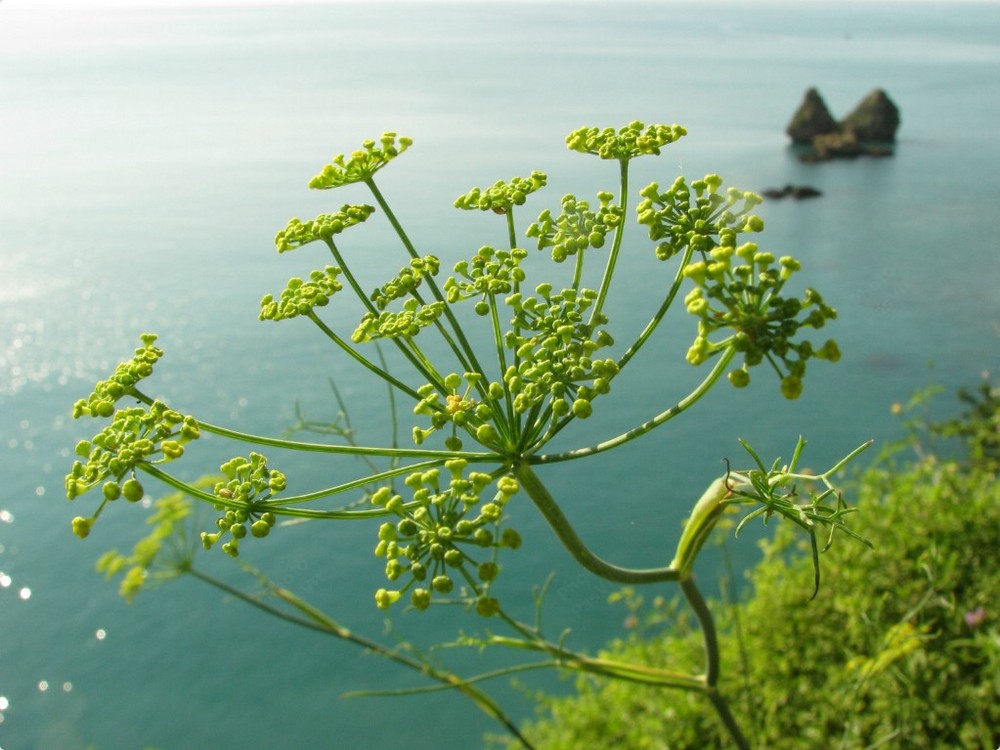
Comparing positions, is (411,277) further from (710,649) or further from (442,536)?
(710,649)

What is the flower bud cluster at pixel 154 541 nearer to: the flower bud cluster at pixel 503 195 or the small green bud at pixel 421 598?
the flower bud cluster at pixel 503 195

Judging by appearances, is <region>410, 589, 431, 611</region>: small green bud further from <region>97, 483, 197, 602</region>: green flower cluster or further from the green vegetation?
the green vegetation

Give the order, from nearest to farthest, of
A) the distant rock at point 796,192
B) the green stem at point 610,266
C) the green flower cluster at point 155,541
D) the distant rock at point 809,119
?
1. the green stem at point 610,266
2. the green flower cluster at point 155,541
3. the distant rock at point 796,192
4. the distant rock at point 809,119

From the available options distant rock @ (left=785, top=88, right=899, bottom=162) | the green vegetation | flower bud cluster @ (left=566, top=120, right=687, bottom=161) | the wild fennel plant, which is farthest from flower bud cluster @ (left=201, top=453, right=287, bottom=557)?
distant rock @ (left=785, top=88, right=899, bottom=162)

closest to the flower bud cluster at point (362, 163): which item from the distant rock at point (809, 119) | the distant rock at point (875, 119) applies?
the distant rock at point (809, 119)

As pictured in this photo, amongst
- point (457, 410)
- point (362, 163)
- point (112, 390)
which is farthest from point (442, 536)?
point (362, 163)
